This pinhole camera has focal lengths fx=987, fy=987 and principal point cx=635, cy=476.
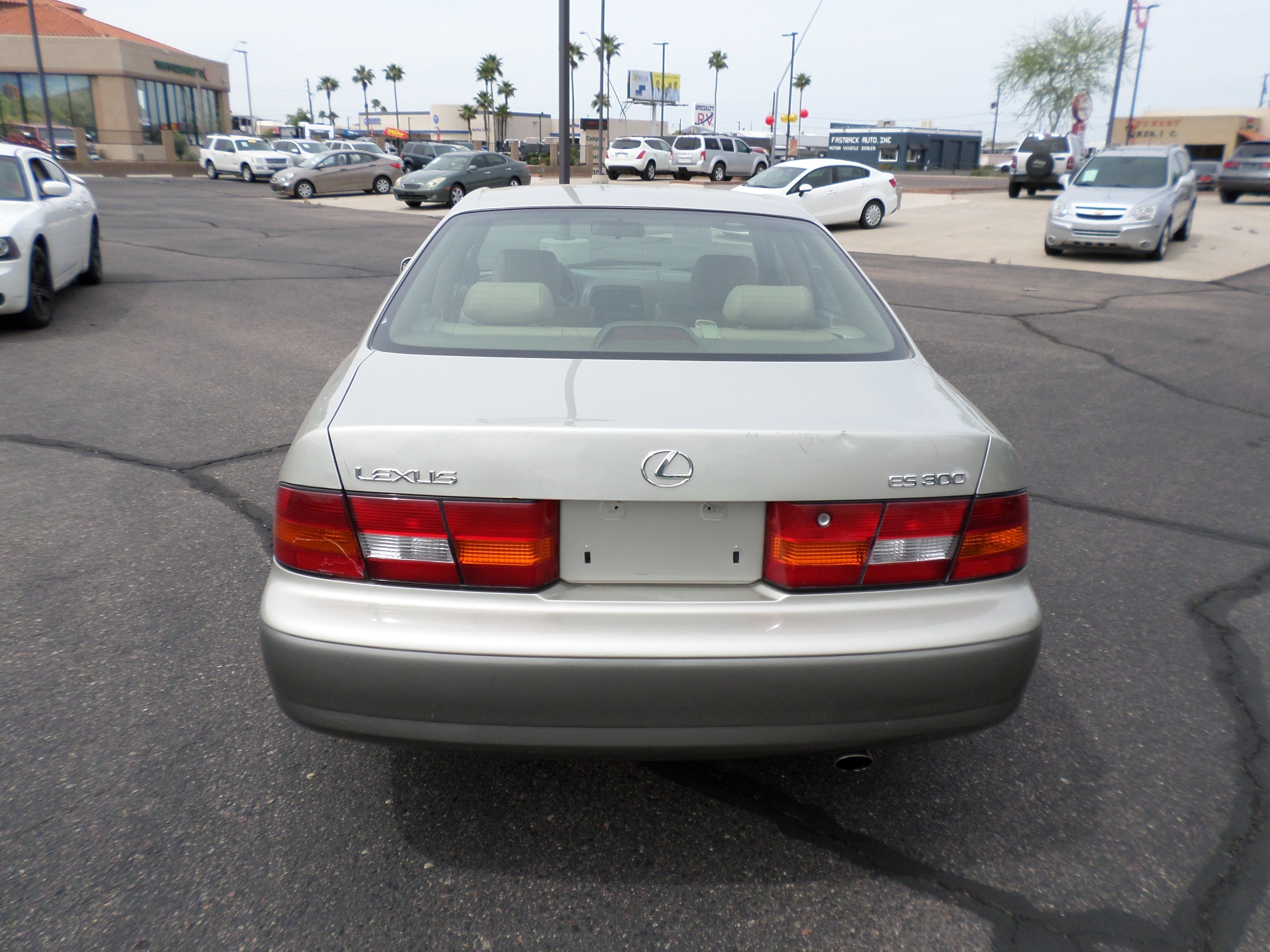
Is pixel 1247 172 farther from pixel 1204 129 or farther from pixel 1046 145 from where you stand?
pixel 1204 129

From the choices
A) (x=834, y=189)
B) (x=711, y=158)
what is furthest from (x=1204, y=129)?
(x=834, y=189)

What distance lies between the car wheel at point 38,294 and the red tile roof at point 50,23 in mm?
51389

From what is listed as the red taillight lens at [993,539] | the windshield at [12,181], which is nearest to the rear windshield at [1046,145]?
the windshield at [12,181]

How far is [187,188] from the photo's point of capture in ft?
112

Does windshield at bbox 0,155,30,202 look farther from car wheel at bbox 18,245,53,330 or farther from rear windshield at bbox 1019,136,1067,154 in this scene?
rear windshield at bbox 1019,136,1067,154

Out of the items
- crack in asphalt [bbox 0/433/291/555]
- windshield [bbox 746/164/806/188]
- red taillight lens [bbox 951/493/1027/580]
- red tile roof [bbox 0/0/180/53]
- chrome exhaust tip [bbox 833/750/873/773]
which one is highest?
red tile roof [bbox 0/0/180/53]

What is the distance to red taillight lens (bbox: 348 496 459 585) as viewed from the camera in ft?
6.91

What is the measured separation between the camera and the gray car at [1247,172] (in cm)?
2747

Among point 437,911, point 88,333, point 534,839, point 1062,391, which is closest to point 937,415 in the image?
point 534,839

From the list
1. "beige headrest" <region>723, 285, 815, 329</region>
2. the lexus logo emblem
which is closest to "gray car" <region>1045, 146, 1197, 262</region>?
"beige headrest" <region>723, 285, 815, 329</region>

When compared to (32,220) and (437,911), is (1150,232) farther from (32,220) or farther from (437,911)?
(437,911)

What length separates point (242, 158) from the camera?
40.7 m

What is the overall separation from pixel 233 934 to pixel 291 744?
0.77 m

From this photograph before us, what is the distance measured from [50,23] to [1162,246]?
58337mm
